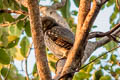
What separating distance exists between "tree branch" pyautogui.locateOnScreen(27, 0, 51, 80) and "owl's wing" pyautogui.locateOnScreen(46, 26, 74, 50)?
2.34 ft

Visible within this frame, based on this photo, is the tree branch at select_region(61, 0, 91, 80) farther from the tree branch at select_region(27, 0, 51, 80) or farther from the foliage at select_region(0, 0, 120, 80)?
the foliage at select_region(0, 0, 120, 80)

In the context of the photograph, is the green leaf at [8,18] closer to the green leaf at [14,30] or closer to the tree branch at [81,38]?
the green leaf at [14,30]

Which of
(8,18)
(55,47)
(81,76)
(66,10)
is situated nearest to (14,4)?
(8,18)

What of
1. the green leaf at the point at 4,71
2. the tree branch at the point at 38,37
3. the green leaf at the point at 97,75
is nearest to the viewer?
the tree branch at the point at 38,37

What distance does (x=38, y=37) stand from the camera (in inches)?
55.8

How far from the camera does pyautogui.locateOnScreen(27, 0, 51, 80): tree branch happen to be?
1408 millimetres

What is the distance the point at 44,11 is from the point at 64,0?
0.22 metres

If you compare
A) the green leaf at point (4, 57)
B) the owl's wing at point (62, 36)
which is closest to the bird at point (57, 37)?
the owl's wing at point (62, 36)

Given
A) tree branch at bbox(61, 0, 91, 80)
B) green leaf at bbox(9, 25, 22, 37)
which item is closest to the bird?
Result: green leaf at bbox(9, 25, 22, 37)

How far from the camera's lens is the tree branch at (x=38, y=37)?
1.41m

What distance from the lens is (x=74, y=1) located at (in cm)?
281

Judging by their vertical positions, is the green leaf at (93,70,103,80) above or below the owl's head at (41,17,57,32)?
below

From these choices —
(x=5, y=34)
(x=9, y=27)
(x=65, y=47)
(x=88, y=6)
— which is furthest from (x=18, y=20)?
(x=88, y=6)

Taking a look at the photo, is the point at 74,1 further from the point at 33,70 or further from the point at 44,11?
the point at 33,70
